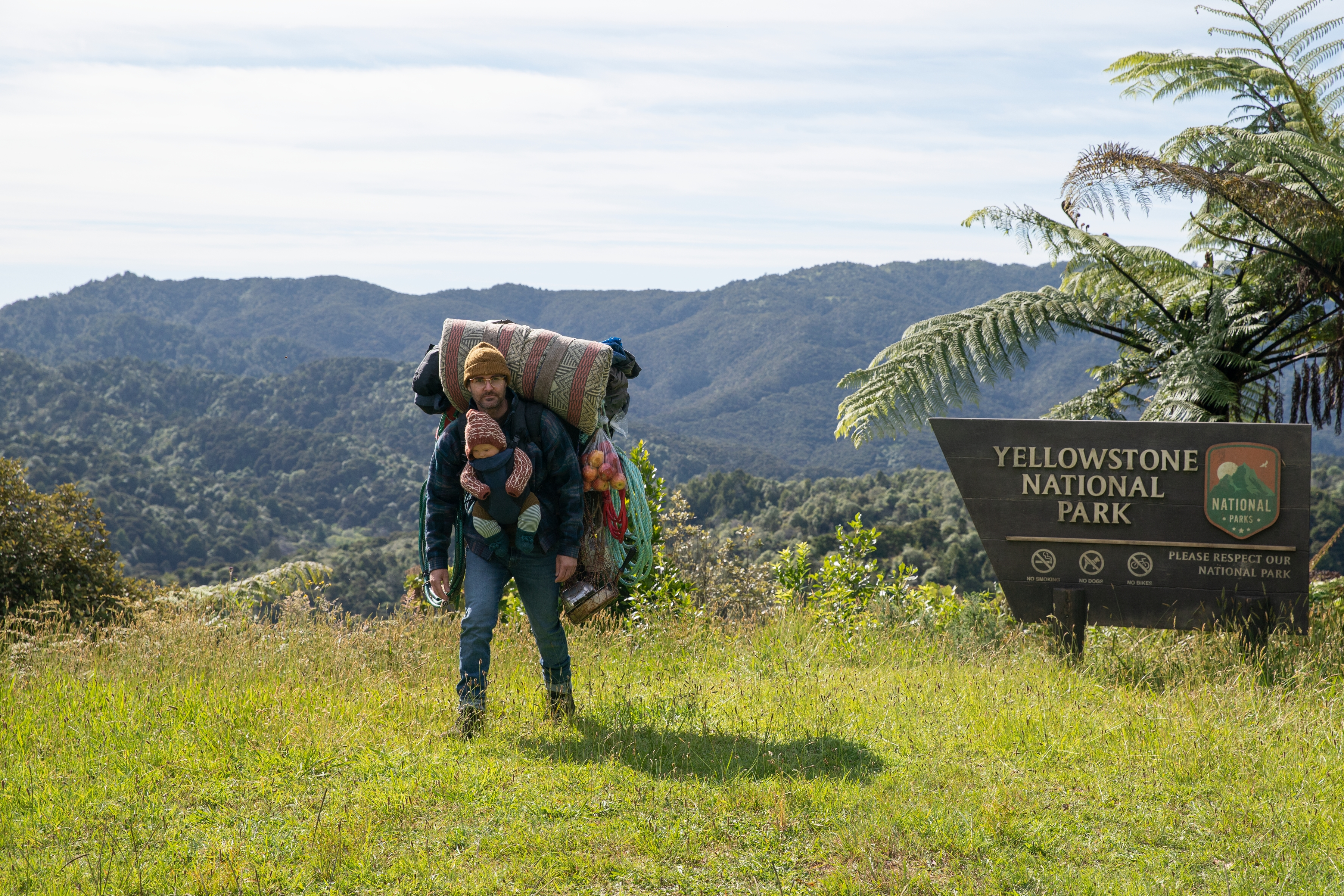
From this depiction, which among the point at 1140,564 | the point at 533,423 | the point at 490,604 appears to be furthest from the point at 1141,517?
the point at 490,604

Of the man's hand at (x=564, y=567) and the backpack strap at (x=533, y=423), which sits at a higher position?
the backpack strap at (x=533, y=423)

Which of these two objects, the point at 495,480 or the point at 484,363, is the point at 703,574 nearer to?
the point at 495,480

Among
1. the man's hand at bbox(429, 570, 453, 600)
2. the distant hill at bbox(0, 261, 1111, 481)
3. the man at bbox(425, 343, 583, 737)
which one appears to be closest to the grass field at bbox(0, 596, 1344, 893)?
the man at bbox(425, 343, 583, 737)

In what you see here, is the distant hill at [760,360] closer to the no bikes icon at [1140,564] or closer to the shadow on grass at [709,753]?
the no bikes icon at [1140,564]

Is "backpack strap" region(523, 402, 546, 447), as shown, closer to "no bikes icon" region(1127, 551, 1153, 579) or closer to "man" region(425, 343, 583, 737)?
"man" region(425, 343, 583, 737)

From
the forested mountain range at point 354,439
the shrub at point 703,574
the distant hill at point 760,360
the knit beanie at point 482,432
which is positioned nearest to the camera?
the knit beanie at point 482,432

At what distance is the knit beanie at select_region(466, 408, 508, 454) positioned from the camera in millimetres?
4289

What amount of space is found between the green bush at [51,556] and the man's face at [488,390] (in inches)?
193

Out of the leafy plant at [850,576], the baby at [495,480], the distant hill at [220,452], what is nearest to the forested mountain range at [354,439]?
the distant hill at [220,452]

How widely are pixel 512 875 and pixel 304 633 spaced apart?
3418mm

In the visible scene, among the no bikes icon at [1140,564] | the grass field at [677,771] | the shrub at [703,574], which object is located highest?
the no bikes icon at [1140,564]

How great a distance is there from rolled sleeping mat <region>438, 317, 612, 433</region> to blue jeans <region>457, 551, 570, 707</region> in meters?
0.71

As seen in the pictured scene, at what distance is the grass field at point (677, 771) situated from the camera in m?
3.24

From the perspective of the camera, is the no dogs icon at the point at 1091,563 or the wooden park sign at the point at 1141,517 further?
the no dogs icon at the point at 1091,563
